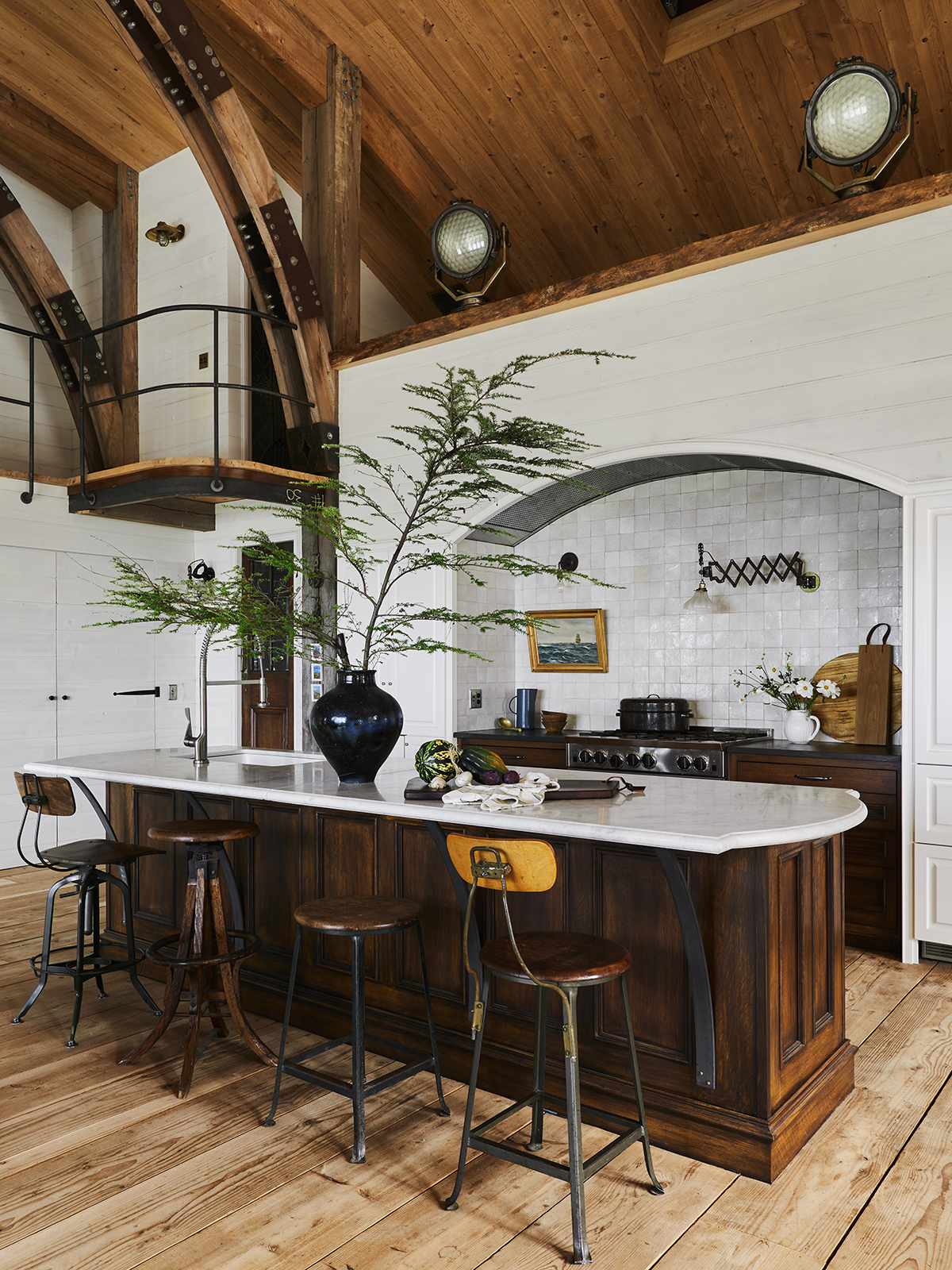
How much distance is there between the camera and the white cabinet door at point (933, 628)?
3.98 meters

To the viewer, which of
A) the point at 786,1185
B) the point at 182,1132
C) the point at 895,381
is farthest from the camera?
the point at 895,381

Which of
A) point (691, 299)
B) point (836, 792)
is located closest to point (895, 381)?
point (691, 299)

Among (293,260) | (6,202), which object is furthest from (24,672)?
(293,260)

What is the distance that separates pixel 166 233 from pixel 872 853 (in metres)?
6.52

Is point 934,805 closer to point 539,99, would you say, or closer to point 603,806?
point 603,806

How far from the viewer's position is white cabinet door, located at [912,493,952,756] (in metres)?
3.98

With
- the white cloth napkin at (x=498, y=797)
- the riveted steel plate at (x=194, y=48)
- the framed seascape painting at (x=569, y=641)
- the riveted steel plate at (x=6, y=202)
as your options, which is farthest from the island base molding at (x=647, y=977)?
the riveted steel plate at (x=6, y=202)

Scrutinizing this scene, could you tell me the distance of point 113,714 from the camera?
23.4 feet

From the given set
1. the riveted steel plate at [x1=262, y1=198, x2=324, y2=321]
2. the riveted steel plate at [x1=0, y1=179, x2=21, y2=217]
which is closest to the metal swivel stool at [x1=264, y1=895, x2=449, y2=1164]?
the riveted steel plate at [x1=262, y1=198, x2=324, y2=321]

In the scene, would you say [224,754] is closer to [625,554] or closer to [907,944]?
[625,554]

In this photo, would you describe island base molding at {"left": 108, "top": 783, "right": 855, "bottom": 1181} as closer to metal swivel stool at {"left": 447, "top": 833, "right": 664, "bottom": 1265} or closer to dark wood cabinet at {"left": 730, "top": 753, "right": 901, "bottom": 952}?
metal swivel stool at {"left": 447, "top": 833, "right": 664, "bottom": 1265}

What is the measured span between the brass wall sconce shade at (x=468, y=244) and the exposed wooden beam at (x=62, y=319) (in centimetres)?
268

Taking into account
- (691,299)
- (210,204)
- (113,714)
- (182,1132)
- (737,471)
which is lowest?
(182,1132)

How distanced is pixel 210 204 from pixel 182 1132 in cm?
645
